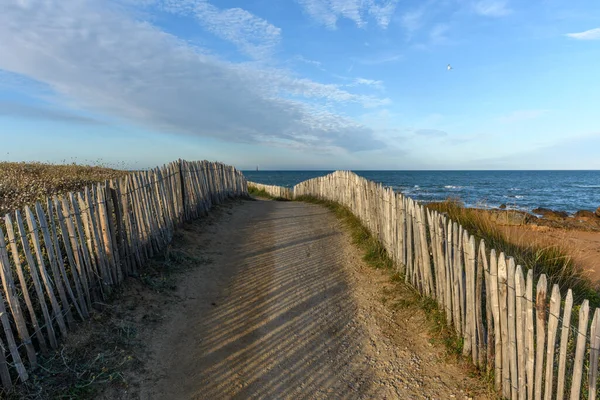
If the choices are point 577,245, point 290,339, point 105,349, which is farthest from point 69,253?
point 577,245

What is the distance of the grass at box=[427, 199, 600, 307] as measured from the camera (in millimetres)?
Answer: 6031

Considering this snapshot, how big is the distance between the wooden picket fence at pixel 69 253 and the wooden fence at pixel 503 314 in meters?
4.34

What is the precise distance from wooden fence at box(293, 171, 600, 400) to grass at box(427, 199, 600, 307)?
4.35 feet

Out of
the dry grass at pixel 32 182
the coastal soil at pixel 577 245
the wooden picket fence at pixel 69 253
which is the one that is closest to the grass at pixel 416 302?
the coastal soil at pixel 577 245

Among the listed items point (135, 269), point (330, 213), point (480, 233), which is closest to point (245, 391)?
point (135, 269)

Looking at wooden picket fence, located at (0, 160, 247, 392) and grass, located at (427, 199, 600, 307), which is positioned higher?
wooden picket fence, located at (0, 160, 247, 392)

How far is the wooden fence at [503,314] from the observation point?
106 inches

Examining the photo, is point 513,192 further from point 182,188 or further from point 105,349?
point 105,349

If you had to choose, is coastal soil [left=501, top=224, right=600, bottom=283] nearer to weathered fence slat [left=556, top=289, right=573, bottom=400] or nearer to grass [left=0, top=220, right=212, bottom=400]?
weathered fence slat [left=556, top=289, right=573, bottom=400]

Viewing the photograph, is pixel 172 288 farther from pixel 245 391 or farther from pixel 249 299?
pixel 245 391

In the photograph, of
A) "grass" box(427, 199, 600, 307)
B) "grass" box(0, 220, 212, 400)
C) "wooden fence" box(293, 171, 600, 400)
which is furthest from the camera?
"grass" box(427, 199, 600, 307)

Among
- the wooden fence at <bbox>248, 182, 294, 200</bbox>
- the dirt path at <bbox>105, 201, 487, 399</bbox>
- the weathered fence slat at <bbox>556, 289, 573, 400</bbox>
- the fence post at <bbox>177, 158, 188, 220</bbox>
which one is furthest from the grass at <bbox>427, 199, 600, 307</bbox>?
the wooden fence at <bbox>248, 182, 294, 200</bbox>

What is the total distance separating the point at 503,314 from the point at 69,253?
4656 millimetres

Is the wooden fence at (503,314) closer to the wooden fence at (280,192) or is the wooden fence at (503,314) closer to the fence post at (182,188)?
the fence post at (182,188)
